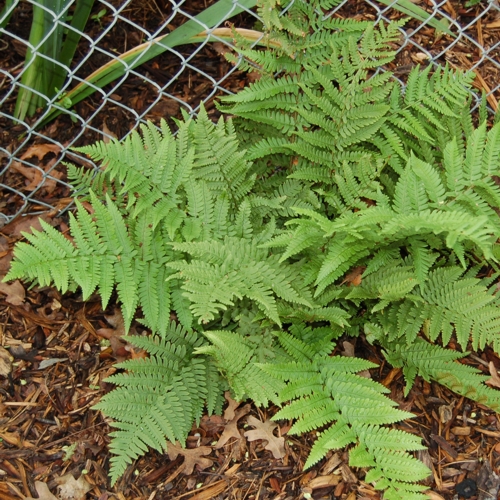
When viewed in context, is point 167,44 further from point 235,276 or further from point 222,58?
point 235,276

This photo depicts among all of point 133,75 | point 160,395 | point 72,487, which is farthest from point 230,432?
point 133,75

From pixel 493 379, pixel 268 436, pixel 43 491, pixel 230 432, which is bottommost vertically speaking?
pixel 43 491

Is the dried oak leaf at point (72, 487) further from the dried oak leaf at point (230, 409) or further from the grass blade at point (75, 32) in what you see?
the grass blade at point (75, 32)

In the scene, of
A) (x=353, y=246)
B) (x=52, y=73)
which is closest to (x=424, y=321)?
(x=353, y=246)

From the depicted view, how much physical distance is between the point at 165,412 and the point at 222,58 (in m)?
2.61

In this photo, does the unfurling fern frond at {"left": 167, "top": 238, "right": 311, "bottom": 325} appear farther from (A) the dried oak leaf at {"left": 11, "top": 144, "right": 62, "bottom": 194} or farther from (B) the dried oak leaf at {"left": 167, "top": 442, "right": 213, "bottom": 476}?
(A) the dried oak leaf at {"left": 11, "top": 144, "right": 62, "bottom": 194}

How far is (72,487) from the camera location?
3.18 meters

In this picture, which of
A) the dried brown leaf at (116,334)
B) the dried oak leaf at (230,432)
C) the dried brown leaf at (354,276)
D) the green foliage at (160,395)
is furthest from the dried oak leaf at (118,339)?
the dried brown leaf at (354,276)

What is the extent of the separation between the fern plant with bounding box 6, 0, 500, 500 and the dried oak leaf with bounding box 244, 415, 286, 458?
0.18 m

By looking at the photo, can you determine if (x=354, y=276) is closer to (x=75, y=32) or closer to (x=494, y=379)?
(x=494, y=379)

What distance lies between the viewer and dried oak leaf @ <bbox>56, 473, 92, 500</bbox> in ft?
10.4

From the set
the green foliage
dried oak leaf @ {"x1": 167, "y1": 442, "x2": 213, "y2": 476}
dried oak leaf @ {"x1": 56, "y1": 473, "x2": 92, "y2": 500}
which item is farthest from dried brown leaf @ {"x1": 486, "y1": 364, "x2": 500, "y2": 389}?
dried oak leaf @ {"x1": 56, "y1": 473, "x2": 92, "y2": 500}

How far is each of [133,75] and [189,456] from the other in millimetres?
2651

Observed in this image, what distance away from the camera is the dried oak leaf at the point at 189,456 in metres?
3.22
